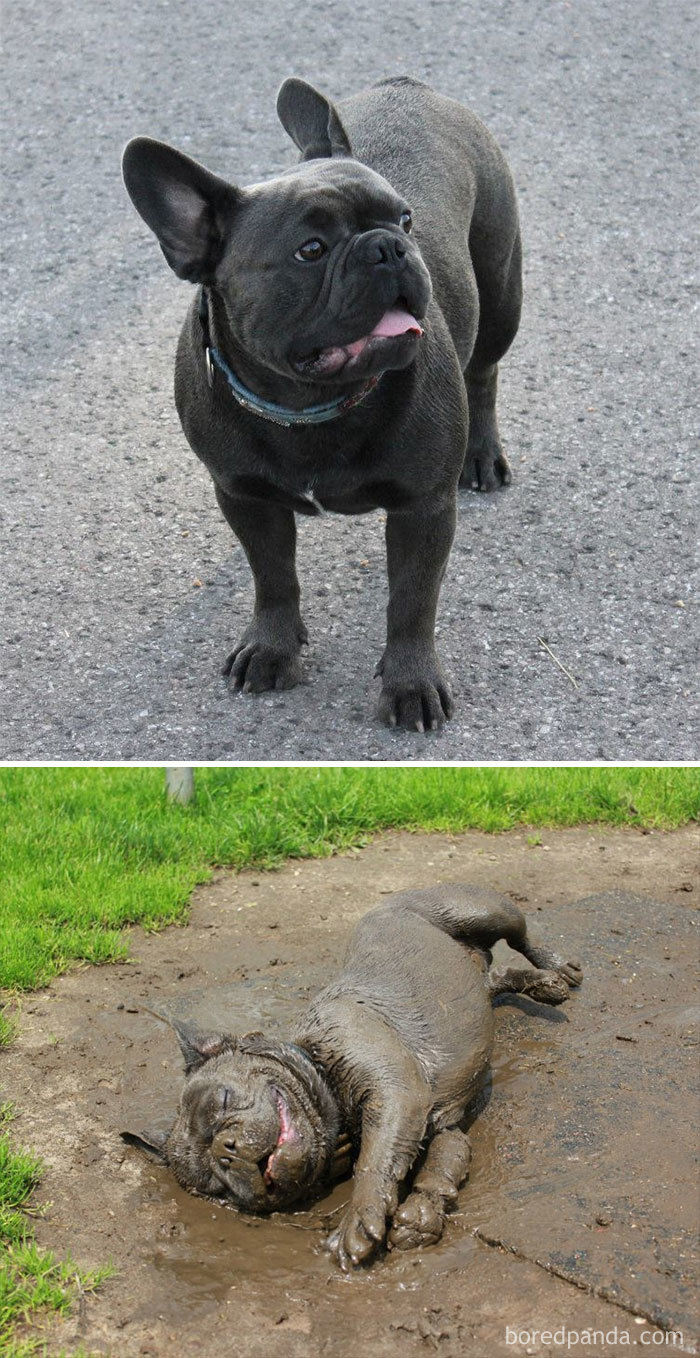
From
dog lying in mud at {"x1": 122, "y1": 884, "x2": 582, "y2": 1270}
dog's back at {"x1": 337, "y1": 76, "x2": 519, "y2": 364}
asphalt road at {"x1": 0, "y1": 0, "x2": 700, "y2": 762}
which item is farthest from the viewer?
asphalt road at {"x1": 0, "y1": 0, "x2": 700, "y2": 762}

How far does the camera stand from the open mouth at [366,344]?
3492mm

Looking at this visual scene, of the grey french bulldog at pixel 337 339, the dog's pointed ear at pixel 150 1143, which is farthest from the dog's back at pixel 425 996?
the grey french bulldog at pixel 337 339

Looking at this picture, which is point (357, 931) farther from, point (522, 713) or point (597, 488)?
point (597, 488)

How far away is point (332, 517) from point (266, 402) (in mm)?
1776

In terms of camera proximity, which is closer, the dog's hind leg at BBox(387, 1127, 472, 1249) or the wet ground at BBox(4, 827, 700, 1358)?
the wet ground at BBox(4, 827, 700, 1358)

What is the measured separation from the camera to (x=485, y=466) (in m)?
5.57

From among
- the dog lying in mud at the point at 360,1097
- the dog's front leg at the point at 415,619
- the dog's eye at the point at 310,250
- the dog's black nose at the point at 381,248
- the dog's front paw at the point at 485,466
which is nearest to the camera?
the dog lying in mud at the point at 360,1097

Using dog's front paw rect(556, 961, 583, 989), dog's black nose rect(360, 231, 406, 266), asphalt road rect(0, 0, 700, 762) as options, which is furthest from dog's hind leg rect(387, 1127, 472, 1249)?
dog's black nose rect(360, 231, 406, 266)

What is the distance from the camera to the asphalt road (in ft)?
15.2

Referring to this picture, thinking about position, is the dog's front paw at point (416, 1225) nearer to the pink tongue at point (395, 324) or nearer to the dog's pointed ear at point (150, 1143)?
the dog's pointed ear at point (150, 1143)

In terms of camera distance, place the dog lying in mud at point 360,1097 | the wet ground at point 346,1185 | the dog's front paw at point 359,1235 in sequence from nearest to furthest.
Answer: the wet ground at point 346,1185 → the dog's front paw at point 359,1235 → the dog lying in mud at point 360,1097

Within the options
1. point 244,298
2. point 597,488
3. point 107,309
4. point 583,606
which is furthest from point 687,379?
point 244,298

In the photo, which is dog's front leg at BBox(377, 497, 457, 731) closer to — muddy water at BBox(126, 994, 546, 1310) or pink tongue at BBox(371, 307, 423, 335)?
pink tongue at BBox(371, 307, 423, 335)

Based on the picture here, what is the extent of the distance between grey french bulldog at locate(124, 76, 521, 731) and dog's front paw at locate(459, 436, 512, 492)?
35.4 inches
